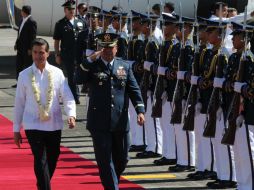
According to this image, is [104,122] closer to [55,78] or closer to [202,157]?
[55,78]

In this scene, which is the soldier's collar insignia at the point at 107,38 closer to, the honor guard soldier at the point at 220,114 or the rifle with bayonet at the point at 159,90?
the honor guard soldier at the point at 220,114

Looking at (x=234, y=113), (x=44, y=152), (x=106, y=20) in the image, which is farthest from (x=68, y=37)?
(x=44, y=152)

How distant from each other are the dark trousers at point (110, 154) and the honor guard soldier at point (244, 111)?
49.9 inches

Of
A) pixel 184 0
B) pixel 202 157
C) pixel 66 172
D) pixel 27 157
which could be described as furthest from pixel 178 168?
pixel 184 0

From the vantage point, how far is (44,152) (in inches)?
395

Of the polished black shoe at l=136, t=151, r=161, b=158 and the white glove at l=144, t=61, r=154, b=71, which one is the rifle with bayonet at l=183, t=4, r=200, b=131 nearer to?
the white glove at l=144, t=61, r=154, b=71

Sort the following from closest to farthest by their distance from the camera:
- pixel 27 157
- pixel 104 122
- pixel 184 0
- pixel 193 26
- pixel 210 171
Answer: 1. pixel 104 122
2. pixel 210 171
3. pixel 193 26
4. pixel 27 157
5. pixel 184 0

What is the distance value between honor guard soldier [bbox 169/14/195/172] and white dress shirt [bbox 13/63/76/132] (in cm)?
246

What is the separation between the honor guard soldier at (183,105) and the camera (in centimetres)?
1237

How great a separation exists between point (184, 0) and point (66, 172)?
15.0 metres

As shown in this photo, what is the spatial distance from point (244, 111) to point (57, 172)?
9.63 ft

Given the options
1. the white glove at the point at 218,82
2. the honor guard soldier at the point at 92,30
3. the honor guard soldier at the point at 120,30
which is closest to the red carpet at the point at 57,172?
the white glove at the point at 218,82

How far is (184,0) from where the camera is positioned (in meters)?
27.0

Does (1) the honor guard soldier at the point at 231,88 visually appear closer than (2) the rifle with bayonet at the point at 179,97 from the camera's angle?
Yes
